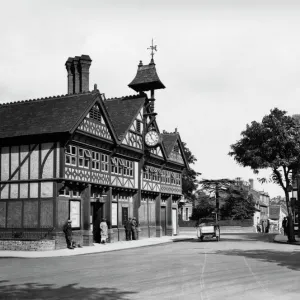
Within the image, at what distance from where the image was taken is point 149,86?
41469 mm

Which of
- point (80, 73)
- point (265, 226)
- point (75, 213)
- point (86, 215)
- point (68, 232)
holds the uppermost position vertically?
point (80, 73)

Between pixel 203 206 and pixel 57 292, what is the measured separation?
66991mm

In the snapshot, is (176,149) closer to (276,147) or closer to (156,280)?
(276,147)

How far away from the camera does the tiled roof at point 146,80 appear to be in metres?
41.0

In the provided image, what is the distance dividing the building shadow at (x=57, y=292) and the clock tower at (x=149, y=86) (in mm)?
27571

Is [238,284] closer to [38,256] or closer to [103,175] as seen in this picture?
[38,256]

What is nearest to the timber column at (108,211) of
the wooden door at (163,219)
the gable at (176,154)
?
the wooden door at (163,219)

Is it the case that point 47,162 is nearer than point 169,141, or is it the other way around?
point 47,162

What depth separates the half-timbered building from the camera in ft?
91.3

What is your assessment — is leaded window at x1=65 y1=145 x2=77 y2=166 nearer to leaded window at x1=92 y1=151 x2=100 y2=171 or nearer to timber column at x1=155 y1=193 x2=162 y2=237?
leaded window at x1=92 y1=151 x2=100 y2=171

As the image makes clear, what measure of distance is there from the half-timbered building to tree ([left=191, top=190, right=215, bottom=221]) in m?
36.2

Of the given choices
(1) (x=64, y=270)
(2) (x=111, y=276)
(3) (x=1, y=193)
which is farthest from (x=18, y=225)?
(2) (x=111, y=276)

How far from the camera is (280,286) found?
12.0m

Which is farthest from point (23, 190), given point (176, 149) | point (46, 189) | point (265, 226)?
point (265, 226)
